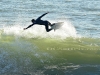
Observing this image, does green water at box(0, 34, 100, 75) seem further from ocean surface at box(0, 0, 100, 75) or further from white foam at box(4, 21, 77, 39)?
white foam at box(4, 21, 77, 39)

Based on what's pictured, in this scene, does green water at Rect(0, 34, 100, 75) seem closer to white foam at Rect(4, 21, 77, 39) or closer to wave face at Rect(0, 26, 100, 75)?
wave face at Rect(0, 26, 100, 75)

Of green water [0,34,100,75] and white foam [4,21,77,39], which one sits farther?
white foam [4,21,77,39]

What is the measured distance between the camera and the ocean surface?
18547 mm

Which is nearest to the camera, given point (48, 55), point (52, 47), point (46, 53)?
point (48, 55)

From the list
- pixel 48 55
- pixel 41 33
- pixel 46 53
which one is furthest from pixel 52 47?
pixel 41 33

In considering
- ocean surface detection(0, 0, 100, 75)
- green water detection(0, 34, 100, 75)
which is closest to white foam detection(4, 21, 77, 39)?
ocean surface detection(0, 0, 100, 75)

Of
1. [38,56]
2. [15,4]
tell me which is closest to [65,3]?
[15,4]

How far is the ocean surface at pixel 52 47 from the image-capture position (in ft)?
60.8

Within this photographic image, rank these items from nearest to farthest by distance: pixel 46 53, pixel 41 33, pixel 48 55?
1. pixel 48 55
2. pixel 46 53
3. pixel 41 33

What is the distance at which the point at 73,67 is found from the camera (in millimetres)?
18797

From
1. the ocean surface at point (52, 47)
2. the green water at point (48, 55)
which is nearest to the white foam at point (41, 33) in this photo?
the ocean surface at point (52, 47)

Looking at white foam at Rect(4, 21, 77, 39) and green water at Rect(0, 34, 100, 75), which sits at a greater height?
green water at Rect(0, 34, 100, 75)

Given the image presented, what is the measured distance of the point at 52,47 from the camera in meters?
22.4

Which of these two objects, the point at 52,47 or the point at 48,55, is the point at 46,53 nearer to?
the point at 48,55
